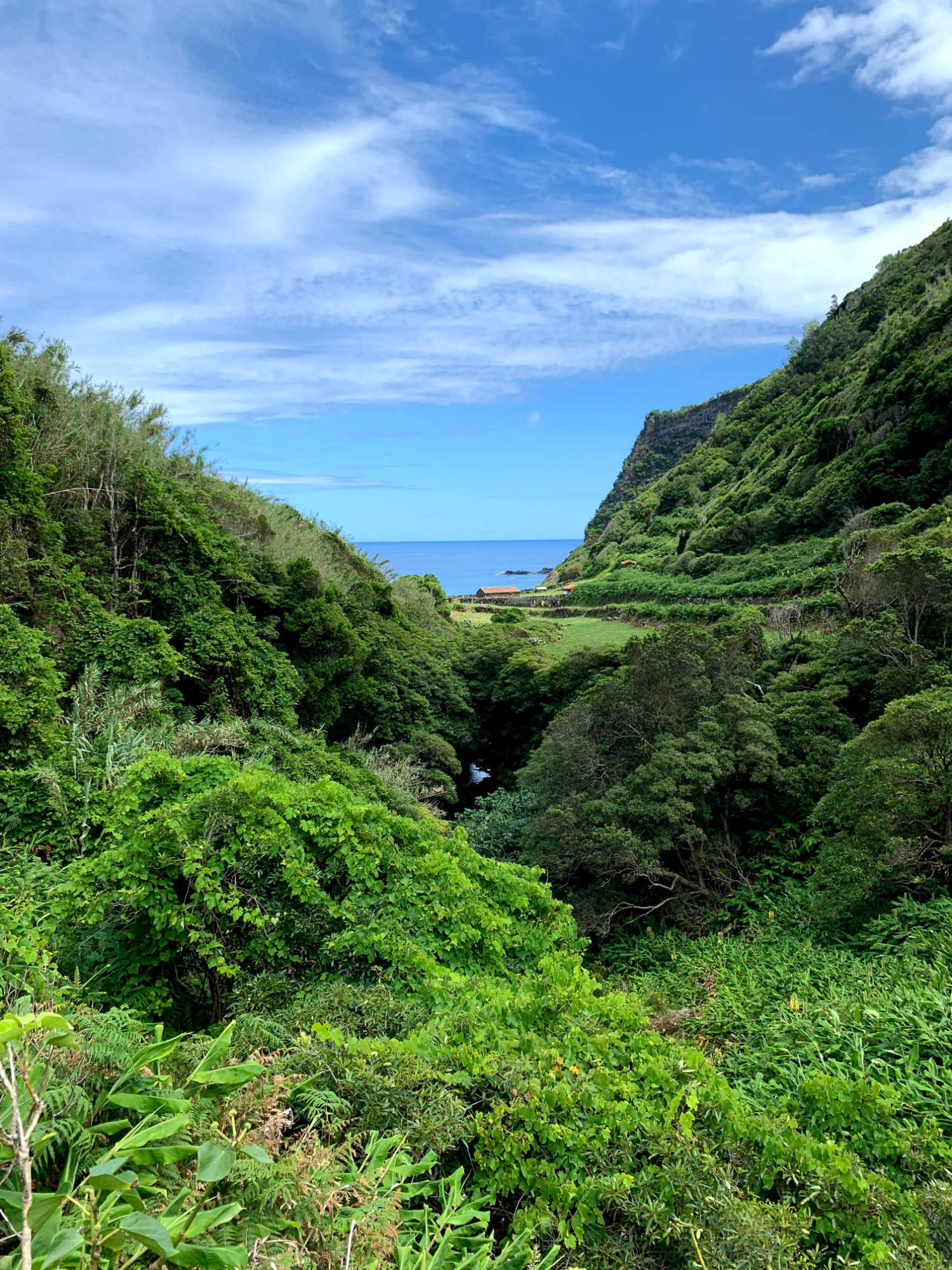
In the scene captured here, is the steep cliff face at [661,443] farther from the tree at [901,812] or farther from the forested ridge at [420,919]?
the tree at [901,812]

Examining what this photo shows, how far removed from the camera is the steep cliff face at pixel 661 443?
90.9 m

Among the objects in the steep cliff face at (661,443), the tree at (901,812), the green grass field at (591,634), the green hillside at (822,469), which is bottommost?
the tree at (901,812)

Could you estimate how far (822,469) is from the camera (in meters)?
31.6

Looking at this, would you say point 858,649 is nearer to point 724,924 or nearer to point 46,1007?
point 724,924

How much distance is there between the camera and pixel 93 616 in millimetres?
10461

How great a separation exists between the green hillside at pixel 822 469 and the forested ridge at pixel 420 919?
6.36 metres

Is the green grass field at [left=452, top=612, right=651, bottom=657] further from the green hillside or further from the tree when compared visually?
the tree

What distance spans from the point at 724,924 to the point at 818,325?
55748mm

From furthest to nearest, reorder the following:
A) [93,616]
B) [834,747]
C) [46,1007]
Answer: [834,747], [93,616], [46,1007]

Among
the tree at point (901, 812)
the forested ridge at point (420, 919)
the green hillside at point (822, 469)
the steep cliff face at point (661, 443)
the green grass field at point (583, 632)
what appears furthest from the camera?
the steep cliff face at point (661, 443)

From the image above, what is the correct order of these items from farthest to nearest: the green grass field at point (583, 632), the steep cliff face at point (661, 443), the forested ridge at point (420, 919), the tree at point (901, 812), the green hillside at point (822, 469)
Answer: the steep cliff face at point (661, 443) < the green grass field at point (583, 632) < the green hillside at point (822, 469) < the tree at point (901, 812) < the forested ridge at point (420, 919)

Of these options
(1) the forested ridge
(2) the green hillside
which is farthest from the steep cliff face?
(1) the forested ridge

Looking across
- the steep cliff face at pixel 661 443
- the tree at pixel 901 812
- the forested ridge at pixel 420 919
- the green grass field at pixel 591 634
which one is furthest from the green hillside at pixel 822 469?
the steep cliff face at pixel 661 443

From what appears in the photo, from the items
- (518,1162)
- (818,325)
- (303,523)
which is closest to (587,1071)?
(518,1162)
